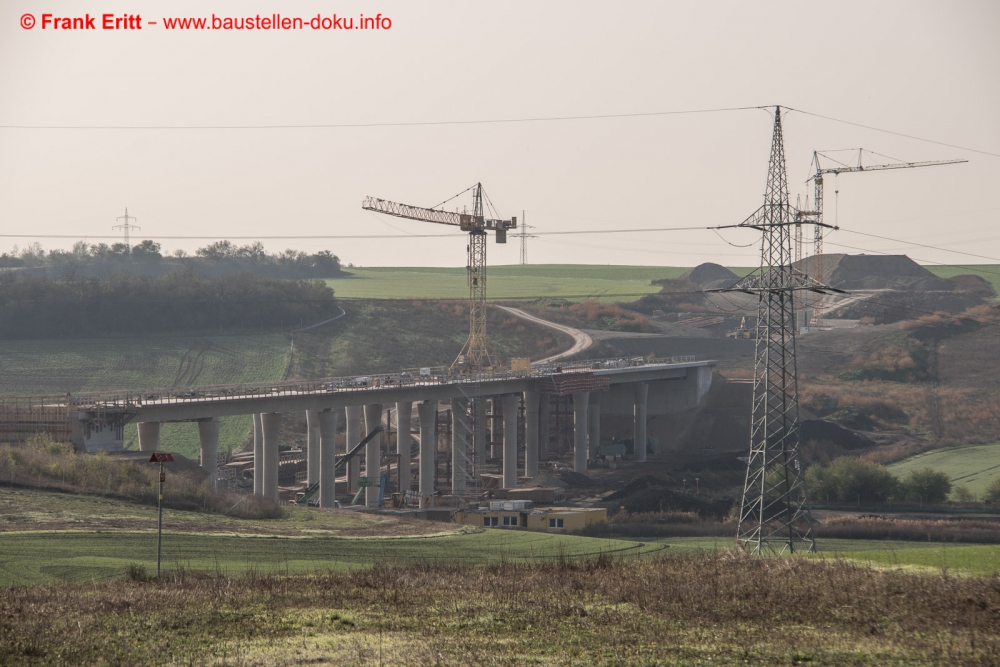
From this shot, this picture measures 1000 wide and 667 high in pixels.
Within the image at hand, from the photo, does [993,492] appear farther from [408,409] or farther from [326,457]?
[326,457]

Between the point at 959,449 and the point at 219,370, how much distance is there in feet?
295

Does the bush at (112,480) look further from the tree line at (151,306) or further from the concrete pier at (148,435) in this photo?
the tree line at (151,306)

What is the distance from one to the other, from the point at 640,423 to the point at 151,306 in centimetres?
7448

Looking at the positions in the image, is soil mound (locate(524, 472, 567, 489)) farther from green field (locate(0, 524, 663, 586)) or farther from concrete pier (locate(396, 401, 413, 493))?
green field (locate(0, 524, 663, 586))

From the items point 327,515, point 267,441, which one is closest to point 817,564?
point 327,515

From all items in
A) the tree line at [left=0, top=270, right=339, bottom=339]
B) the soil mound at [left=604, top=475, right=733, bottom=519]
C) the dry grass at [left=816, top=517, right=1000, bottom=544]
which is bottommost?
the soil mound at [left=604, top=475, right=733, bottom=519]

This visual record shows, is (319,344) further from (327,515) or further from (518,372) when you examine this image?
(327,515)

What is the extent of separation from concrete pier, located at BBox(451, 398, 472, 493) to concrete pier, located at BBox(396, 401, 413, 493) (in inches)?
186

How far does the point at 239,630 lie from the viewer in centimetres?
2489

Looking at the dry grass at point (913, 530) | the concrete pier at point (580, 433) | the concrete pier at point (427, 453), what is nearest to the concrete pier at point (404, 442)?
the concrete pier at point (427, 453)

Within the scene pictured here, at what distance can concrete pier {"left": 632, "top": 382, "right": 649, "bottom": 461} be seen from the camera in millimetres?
133125

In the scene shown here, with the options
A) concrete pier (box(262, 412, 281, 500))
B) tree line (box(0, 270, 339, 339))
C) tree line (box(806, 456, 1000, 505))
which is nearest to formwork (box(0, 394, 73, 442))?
concrete pier (box(262, 412, 281, 500))

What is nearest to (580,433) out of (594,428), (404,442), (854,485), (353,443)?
(594,428)

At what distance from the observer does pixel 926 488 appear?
90.1 meters
